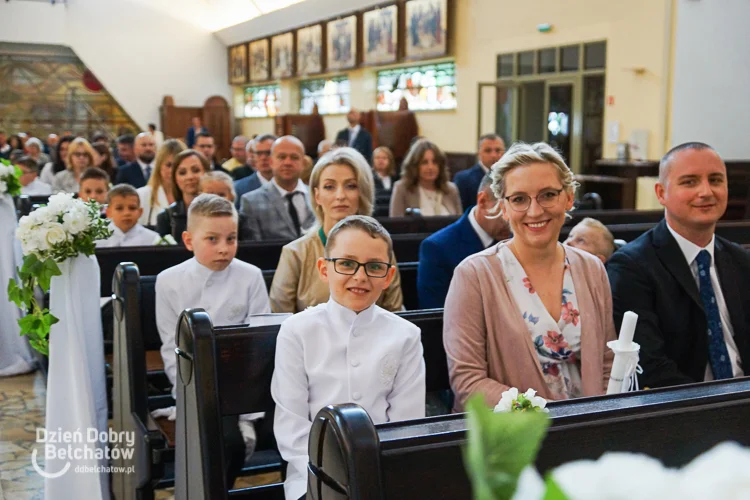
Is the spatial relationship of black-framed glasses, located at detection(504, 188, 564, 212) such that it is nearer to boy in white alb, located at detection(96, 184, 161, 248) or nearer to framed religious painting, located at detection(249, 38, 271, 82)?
boy in white alb, located at detection(96, 184, 161, 248)

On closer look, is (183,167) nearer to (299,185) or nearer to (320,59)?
(299,185)

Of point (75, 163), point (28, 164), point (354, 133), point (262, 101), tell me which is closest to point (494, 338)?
point (75, 163)

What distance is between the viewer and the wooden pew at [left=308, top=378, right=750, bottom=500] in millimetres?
1434

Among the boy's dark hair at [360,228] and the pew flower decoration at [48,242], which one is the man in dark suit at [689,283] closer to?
the boy's dark hair at [360,228]

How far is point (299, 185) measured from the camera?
17.7 feet

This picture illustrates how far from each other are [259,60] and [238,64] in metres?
1.60

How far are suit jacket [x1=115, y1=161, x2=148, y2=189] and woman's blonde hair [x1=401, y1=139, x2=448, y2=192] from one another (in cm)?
306

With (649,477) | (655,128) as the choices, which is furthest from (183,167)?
(655,128)

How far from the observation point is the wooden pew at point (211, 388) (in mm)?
2400

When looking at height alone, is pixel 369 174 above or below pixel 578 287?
above

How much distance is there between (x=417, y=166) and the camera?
21.8ft

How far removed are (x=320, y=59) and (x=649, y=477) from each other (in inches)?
725

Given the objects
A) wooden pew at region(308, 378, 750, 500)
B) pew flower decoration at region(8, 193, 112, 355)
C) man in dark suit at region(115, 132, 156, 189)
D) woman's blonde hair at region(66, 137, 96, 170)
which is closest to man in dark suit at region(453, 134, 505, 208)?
man in dark suit at region(115, 132, 156, 189)

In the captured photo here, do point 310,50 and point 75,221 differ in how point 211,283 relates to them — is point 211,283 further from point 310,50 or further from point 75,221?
point 310,50
